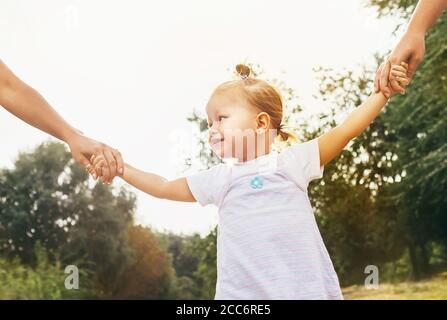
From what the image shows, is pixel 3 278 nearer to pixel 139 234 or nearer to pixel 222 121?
pixel 139 234

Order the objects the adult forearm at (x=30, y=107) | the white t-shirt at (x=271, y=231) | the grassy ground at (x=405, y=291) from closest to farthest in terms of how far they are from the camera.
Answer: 1. the white t-shirt at (x=271, y=231)
2. the adult forearm at (x=30, y=107)
3. the grassy ground at (x=405, y=291)

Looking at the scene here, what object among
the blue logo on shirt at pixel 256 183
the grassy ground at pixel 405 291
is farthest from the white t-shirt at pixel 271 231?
the grassy ground at pixel 405 291

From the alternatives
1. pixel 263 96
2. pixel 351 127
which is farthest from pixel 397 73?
pixel 263 96

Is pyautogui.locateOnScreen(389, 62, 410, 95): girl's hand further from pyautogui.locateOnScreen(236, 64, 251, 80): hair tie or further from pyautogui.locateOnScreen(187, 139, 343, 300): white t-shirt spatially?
pyautogui.locateOnScreen(236, 64, 251, 80): hair tie

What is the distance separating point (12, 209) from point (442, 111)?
737 centimetres

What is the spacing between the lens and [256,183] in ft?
5.77

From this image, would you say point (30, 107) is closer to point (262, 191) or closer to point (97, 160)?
point (97, 160)

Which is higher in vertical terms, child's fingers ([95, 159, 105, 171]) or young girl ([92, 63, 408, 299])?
child's fingers ([95, 159, 105, 171])

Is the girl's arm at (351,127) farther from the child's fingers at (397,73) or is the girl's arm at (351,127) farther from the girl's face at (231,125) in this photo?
the girl's face at (231,125)

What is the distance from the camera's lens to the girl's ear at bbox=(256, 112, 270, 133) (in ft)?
6.35

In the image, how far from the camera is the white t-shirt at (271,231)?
64.4 inches

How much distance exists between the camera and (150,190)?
1909 millimetres

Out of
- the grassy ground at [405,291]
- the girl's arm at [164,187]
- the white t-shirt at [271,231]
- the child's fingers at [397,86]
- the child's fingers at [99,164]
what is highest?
the grassy ground at [405,291]

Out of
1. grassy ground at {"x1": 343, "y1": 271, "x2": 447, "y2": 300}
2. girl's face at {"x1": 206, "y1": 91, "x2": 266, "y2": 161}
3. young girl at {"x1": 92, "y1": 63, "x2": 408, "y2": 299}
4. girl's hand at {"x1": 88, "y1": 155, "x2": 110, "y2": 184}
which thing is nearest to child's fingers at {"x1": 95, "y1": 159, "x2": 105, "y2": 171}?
girl's hand at {"x1": 88, "y1": 155, "x2": 110, "y2": 184}
